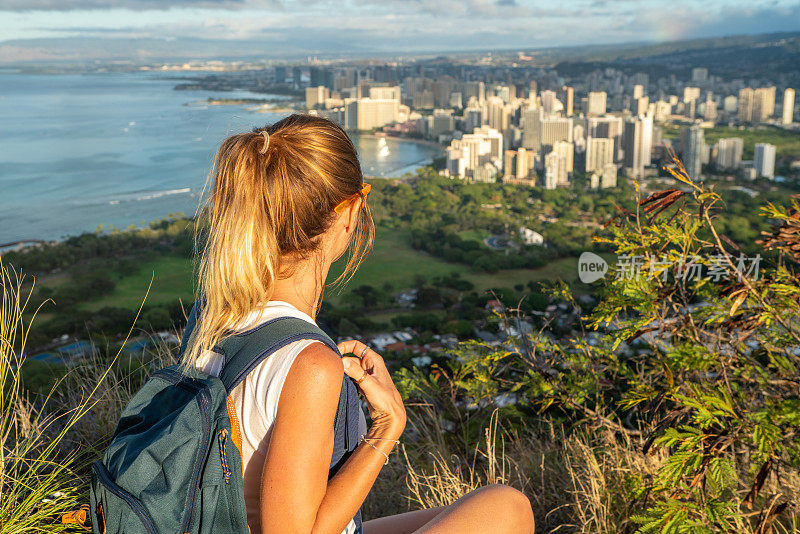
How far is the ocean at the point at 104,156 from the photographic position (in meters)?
15.7

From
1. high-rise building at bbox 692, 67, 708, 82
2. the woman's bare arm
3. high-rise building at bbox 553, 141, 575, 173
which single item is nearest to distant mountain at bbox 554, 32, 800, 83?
high-rise building at bbox 692, 67, 708, 82

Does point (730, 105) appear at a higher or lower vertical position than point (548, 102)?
lower

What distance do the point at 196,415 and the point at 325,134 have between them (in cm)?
28

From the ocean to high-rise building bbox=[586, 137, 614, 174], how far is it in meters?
6.35

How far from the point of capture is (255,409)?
0.56 metres

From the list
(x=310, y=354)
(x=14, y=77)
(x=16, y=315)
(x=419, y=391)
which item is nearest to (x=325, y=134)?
(x=310, y=354)

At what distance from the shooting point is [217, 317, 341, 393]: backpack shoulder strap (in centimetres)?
55

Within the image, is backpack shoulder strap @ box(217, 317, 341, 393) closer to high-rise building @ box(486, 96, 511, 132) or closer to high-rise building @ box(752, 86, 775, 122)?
high-rise building @ box(486, 96, 511, 132)

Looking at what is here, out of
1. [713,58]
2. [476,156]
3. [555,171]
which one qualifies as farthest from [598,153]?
[713,58]

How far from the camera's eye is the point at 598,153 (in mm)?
25156

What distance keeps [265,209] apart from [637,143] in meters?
26.0

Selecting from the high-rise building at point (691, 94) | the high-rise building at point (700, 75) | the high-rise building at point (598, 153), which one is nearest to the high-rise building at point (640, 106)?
the high-rise building at point (691, 94)

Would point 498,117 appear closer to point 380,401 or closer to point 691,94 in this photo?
Result: point 691,94

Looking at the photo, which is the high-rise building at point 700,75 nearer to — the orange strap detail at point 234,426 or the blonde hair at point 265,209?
the blonde hair at point 265,209
